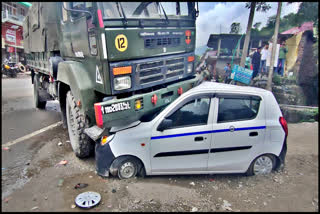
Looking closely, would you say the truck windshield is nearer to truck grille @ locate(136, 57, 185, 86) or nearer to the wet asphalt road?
truck grille @ locate(136, 57, 185, 86)

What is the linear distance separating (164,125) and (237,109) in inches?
42.3

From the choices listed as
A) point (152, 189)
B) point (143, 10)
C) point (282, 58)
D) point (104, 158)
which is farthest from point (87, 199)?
point (282, 58)

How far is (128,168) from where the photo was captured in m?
3.18

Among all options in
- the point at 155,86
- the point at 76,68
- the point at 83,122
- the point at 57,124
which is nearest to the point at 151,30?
the point at 155,86

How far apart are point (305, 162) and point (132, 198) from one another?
10.3 ft

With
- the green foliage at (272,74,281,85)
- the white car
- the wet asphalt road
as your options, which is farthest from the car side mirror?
A: the green foliage at (272,74,281,85)

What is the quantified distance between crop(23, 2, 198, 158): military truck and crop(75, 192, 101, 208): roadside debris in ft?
2.58

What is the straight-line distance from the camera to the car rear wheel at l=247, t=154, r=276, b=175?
3256 millimetres

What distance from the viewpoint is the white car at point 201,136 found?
3.03 m

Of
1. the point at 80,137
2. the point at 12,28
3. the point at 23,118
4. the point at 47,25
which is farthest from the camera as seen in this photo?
the point at 12,28

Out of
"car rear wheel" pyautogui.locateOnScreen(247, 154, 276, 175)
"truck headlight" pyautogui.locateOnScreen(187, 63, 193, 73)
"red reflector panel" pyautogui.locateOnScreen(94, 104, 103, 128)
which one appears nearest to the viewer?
"red reflector panel" pyautogui.locateOnScreen(94, 104, 103, 128)

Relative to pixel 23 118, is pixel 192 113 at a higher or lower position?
higher

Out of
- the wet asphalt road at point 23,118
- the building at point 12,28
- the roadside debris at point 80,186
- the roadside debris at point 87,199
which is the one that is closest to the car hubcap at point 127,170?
the roadside debris at point 87,199

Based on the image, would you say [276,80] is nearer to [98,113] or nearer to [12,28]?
[98,113]
